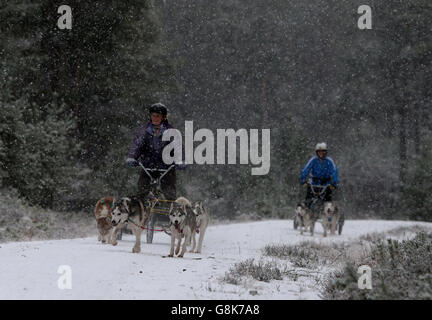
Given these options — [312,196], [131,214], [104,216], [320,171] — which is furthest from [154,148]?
[312,196]

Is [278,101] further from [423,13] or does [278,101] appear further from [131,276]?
[131,276]

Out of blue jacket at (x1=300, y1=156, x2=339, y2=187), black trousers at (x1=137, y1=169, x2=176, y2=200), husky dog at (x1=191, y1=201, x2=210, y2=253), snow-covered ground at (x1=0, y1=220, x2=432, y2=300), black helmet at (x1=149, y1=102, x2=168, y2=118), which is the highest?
black helmet at (x1=149, y1=102, x2=168, y2=118)

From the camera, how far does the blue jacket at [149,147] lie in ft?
37.6

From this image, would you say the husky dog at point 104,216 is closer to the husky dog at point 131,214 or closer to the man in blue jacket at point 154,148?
the man in blue jacket at point 154,148

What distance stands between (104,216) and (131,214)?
1.57m

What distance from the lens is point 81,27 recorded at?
22391 mm

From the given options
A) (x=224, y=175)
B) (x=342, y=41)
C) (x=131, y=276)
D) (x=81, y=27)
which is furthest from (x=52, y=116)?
(x=342, y=41)

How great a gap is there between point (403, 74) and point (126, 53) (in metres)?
27.9

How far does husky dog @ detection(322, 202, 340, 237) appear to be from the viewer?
17672 millimetres

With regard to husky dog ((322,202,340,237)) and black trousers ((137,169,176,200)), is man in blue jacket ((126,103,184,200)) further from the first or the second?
husky dog ((322,202,340,237))

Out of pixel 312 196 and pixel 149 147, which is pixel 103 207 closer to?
pixel 149 147

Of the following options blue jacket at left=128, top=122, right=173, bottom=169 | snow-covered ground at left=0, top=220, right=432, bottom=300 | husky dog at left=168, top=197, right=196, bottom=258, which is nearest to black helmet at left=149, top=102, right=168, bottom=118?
blue jacket at left=128, top=122, right=173, bottom=169

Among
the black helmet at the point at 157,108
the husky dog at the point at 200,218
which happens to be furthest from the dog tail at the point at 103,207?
the black helmet at the point at 157,108

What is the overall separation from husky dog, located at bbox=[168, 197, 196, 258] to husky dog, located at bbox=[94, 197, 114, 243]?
178cm
